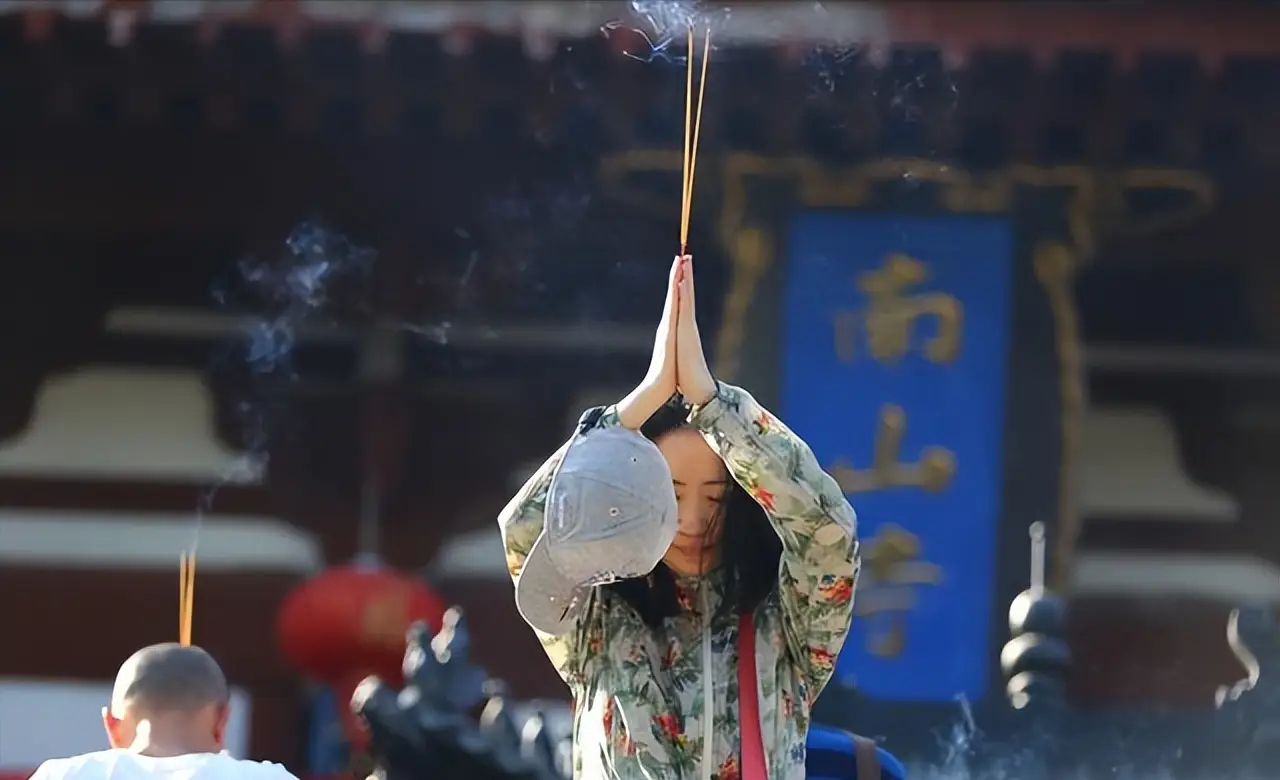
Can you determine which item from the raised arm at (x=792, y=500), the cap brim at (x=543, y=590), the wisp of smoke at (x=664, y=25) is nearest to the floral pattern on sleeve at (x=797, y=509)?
the raised arm at (x=792, y=500)

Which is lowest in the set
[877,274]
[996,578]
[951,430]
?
[996,578]

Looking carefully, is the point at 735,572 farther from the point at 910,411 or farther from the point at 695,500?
the point at 910,411

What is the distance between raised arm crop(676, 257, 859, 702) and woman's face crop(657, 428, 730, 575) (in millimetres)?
48

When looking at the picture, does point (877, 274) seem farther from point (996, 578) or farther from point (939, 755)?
point (939, 755)

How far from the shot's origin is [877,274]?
477 centimetres

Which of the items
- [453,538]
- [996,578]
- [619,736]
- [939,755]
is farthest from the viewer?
[453,538]

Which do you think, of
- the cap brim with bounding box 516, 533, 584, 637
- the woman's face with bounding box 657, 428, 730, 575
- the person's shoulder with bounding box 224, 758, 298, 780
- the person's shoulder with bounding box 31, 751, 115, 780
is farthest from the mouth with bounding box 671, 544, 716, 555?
the person's shoulder with bounding box 31, 751, 115, 780

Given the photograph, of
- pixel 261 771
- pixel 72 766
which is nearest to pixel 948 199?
pixel 261 771

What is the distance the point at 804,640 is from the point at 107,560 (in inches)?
133

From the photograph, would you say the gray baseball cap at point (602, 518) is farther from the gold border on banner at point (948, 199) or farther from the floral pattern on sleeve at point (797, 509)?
the gold border on banner at point (948, 199)

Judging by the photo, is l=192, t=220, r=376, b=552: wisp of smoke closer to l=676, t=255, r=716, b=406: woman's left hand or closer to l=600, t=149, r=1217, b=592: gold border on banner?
l=600, t=149, r=1217, b=592: gold border on banner

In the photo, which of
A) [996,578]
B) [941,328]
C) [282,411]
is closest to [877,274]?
[941,328]

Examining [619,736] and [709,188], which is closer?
[619,736]

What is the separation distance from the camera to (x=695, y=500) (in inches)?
80.3
